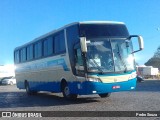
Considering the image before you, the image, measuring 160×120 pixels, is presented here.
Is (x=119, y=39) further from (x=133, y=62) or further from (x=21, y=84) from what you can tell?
(x=21, y=84)

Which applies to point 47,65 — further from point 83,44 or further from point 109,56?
point 83,44

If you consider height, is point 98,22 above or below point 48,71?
above

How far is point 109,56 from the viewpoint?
52.6 ft

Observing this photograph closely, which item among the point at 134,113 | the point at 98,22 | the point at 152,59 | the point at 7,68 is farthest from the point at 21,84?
the point at 152,59

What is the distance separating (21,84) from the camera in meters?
28.0

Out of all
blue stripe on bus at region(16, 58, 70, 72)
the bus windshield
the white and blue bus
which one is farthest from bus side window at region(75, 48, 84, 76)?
blue stripe on bus at region(16, 58, 70, 72)

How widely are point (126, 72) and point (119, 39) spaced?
5.06ft

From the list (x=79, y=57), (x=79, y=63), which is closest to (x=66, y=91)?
(x=79, y=63)

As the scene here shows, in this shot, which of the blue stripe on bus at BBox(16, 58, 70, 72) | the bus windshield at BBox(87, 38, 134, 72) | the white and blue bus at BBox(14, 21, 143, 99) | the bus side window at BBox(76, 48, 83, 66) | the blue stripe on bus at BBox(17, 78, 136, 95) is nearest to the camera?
the blue stripe on bus at BBox(17, 78, 136, 95)

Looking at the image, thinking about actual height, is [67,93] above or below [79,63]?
below

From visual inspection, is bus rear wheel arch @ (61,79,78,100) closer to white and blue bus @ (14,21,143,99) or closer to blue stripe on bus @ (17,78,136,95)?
white and blue bus @ (14,21,143,99)

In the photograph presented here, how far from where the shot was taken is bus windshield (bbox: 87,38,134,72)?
15891mm

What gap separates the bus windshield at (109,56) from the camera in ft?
52.1

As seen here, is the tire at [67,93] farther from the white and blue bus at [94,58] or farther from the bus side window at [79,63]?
the bus side window at [79,63]
